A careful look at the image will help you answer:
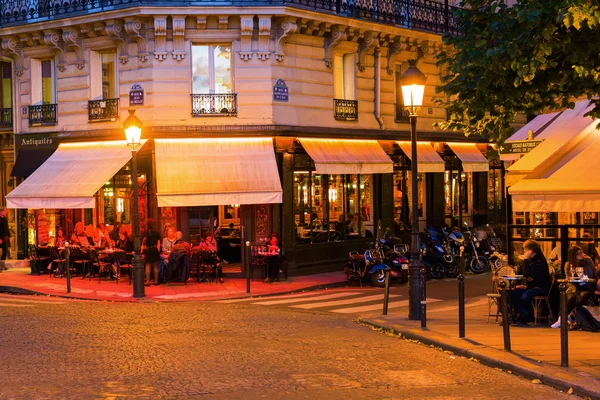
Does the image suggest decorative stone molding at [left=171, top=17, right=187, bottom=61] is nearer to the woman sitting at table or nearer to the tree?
the tree

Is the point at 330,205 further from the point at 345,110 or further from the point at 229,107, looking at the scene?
the point at 229,107

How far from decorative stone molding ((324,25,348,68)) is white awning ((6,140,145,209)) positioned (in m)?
6.08

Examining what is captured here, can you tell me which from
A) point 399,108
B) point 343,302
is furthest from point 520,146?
point 399,108

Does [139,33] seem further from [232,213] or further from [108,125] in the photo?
[232,213]

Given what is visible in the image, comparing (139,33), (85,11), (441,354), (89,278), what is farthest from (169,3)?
(441,354)

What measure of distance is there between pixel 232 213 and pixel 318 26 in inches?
220

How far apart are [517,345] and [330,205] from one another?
1380 centimetres

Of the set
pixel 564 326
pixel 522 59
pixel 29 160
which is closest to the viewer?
pixel 564 326

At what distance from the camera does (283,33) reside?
2358 cm

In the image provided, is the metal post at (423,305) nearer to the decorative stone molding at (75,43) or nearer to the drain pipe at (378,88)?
the drain pipe at (378,88)

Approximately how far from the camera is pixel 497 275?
597 inches

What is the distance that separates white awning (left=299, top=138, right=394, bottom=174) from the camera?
2388 centimetres

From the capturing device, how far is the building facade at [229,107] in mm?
23219

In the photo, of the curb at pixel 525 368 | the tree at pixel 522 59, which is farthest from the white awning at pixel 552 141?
the curb at pixel 525 368
